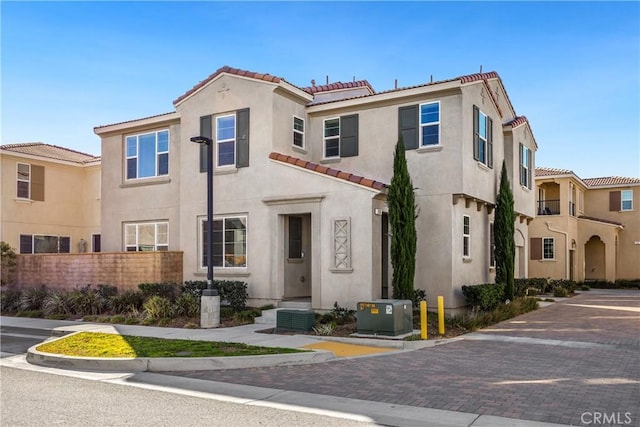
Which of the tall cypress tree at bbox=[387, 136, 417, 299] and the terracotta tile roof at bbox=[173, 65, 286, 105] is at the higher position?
the terracotta tile roof at bbox=[173, 65, 286, 105]

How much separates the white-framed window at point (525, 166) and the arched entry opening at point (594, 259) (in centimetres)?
1579

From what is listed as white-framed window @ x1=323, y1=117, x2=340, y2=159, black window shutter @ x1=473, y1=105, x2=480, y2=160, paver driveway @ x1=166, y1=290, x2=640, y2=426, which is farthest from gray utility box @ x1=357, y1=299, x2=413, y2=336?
white-framed window @ x1=323, y1=117, x2=340, y2=159

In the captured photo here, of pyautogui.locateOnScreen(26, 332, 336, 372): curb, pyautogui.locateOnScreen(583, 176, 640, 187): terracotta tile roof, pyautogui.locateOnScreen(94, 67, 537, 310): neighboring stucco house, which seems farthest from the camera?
pyautogui.locateOnScreen(583, 176, 640, 187): terracotta tile roof

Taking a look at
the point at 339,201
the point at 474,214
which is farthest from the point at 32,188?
the point at 474,214

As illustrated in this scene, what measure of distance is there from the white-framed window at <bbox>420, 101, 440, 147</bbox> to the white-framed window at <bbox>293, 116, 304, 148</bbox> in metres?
4.27

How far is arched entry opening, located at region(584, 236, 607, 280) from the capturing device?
3772cm

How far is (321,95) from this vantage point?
2225cm

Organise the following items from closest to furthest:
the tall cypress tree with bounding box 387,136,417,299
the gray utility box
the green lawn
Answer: the green lawn → the gray utility box → the tall cypress tree with bounding box 387,136,417,299

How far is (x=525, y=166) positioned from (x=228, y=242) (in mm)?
13575

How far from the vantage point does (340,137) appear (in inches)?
752

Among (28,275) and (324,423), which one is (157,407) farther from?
(28,275)

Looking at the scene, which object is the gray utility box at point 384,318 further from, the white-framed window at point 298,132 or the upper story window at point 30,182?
the upper story window at point 30,182

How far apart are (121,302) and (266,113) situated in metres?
7.66

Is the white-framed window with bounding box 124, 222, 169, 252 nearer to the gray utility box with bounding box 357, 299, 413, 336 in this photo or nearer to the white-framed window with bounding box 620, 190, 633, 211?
the gray utility box with bounding box 357, 299, 413, 336
